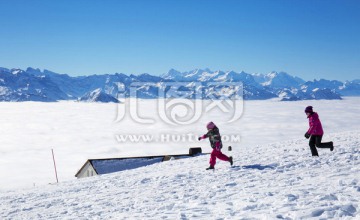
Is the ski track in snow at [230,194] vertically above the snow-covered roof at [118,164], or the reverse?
the ski track in snow at [230,194]

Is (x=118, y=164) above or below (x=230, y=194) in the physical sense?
below

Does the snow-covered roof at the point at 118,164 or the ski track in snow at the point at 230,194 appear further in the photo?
the snow-covered roof at the point at 118,164

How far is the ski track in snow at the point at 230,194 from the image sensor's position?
6973 mm

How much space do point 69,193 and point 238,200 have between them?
23.4 ft

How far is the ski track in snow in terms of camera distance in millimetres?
6973

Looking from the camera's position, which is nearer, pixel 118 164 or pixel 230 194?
pixel 230 194

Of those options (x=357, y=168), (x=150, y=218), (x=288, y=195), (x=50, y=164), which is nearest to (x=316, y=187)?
(x=288, y=195)

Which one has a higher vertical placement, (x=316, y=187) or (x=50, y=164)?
(x=316, y=187)

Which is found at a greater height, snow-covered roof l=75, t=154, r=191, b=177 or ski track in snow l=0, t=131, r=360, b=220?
ski track in snow l=0, t=131, r=360, b=220

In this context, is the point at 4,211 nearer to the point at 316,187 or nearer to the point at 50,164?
the point at 316,187

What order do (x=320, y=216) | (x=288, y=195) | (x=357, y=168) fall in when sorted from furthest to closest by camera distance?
1. (x=357, y=168)
2. (x=288, y=195)
3. (x=320, y=216)

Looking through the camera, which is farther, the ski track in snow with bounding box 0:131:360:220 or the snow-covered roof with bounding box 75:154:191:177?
the snow-covered roof with bounding box 75:154:191:177

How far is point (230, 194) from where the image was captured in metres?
8.73

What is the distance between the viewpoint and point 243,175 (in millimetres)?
11086
